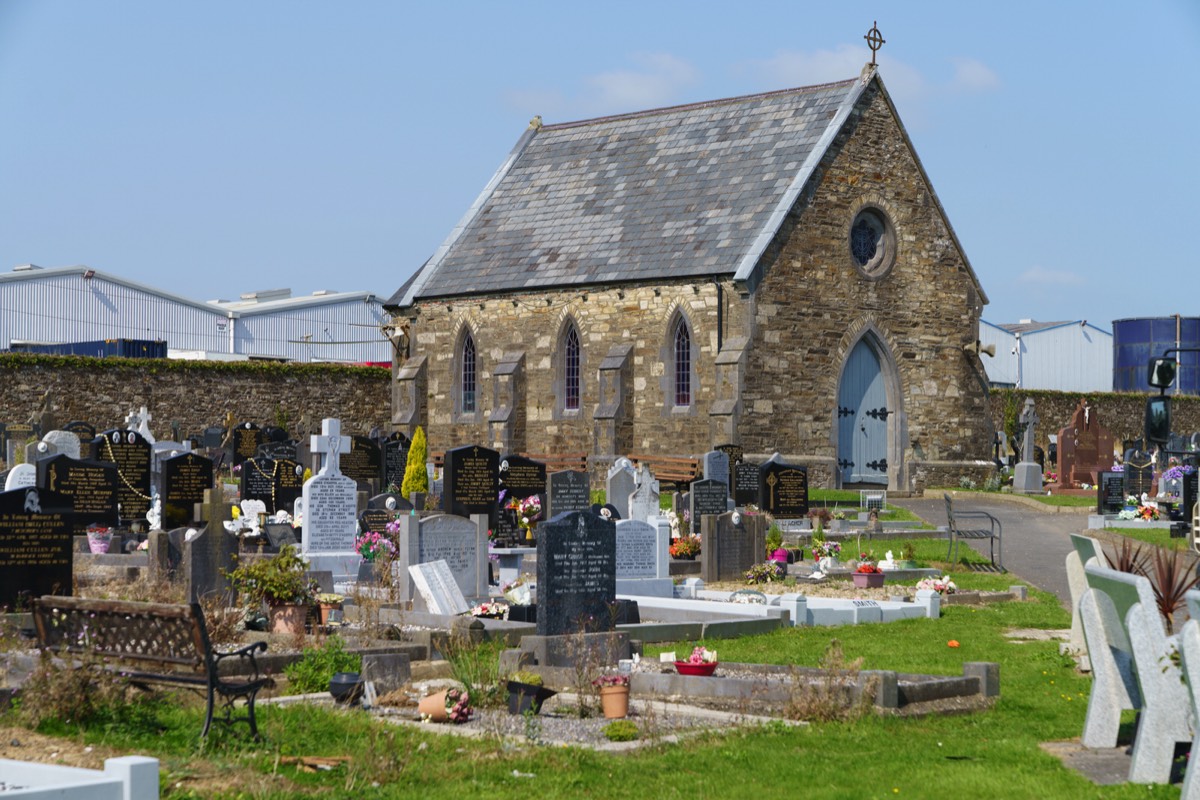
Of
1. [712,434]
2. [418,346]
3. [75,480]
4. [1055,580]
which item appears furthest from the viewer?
[418,346]

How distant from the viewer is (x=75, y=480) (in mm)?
24266

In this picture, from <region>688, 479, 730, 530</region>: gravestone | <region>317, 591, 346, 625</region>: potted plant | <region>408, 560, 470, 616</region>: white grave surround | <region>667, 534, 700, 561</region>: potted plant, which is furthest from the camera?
<region>688, 479, 730, 530</region>: gravestone

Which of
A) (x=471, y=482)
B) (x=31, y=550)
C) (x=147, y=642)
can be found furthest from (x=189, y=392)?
(x=147, y=642)

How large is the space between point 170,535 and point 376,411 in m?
32.6

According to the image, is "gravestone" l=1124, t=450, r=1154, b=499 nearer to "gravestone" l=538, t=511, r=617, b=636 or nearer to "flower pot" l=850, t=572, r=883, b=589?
"flower pot" l=850, t=572, r=883, b=589

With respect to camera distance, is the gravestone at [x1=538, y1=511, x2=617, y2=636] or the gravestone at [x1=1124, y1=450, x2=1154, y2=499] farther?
the gravestone at [x1=1124, y1=450, x2=1154, y2=499]

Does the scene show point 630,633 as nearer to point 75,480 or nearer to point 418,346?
point 75,480

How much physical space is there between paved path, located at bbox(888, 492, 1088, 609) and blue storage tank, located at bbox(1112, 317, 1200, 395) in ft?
121

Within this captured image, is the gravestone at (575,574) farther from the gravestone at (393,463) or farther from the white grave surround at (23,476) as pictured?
the gravestone at (393,463)

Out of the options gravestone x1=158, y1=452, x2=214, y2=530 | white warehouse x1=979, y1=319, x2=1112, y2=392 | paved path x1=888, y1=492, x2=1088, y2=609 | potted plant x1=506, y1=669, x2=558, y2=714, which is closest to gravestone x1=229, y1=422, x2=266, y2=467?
gravestone x1=158, y1=452, x2=214, y2=530

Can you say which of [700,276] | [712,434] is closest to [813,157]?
[700,276]

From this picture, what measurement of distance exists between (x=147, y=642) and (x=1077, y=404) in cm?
5167

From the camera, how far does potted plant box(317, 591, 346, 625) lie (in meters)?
16.5

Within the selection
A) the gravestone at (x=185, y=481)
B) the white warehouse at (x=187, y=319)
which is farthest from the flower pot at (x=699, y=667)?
the white warehouse at (x=187, y=319)
